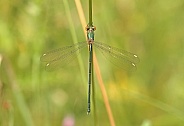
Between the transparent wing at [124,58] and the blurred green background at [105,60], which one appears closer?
the transparent wing at [124,58]

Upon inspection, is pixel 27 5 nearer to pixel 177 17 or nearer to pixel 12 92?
pixel 12 92

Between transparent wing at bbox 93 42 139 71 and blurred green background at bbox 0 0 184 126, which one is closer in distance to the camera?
transparent wing at bbox 93 42 139 71

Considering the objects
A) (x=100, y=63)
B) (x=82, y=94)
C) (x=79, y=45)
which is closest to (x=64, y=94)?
(x=82, y=94)

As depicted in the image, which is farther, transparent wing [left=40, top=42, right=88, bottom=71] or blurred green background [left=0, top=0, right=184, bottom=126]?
blurred green background [left=0, top=0, right=184, bottom=126]

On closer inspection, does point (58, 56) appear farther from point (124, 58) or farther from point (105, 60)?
point (105, 60)

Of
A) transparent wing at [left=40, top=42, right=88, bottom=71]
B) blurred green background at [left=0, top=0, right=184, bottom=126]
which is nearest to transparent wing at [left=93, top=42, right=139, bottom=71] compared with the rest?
transparent wing at [left=40, top=42, right=88, bottom=71]

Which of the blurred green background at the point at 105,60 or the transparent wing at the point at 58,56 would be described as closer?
the transparent wing at the point at 58,56

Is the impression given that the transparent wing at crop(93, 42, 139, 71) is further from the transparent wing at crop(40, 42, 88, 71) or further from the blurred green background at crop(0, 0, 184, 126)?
the blurred green background at crop(0, 0, 184, 126)

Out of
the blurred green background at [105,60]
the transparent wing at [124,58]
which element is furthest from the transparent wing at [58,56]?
the blurred green background at [105,60]

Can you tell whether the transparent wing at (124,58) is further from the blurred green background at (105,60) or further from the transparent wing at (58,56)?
the blurred green background at (105,60)
